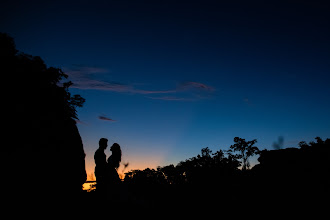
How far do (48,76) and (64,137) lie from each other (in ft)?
18.1

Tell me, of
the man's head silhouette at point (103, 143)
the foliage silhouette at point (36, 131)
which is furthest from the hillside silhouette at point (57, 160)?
the man's head silhouette at point (103, 143)

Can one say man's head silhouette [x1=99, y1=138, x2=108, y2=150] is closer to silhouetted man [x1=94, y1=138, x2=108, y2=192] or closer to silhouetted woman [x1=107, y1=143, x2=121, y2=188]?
silhouetted man [x1=94, y1=138, x2=108, y2=192]

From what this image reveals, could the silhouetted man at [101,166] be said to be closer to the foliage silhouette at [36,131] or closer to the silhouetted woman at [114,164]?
the silhouetted woman at [114,164]

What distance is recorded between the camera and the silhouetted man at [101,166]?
19.6 ft

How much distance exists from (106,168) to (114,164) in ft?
0.94

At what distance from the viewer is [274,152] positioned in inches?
850

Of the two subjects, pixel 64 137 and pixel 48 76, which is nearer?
pixel 64 137

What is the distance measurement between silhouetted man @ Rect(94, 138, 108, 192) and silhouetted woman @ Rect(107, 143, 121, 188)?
161 mm

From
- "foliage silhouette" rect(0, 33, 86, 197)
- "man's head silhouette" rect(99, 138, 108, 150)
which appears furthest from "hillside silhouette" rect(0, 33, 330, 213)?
"man's head silhouette" rect(99, 138, 108, 150)

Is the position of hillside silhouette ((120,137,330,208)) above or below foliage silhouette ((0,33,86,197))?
below

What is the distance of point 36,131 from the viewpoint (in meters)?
11.8

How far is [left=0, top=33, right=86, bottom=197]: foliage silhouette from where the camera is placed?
32.7 ft

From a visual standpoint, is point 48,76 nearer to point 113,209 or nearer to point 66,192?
point 66,192

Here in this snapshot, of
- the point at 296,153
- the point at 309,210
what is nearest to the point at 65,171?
the point at 309,210
